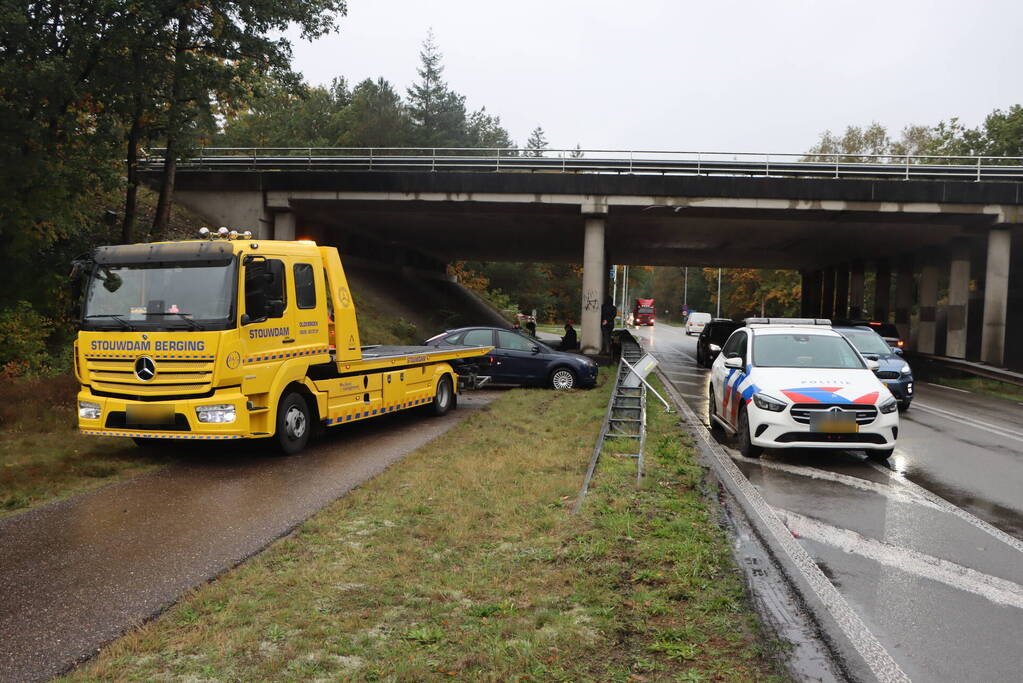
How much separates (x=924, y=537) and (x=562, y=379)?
1095cm

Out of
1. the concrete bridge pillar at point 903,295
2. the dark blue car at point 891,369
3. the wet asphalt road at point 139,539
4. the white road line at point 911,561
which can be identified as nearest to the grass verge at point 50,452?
the wet asphalt road at point 139,539

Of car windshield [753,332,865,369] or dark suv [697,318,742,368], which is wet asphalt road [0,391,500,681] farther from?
dark suv [697,318,742,368]

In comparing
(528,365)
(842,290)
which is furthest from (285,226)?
(842,290)

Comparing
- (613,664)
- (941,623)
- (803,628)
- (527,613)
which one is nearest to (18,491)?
(527,613)

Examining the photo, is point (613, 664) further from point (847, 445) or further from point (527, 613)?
point (847, 445)

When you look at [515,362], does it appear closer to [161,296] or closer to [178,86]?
[161,296]

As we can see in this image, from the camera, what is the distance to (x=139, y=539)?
5828 millimetres

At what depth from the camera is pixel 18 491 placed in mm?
7242

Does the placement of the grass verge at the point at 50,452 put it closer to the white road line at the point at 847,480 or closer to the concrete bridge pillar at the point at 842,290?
the white road line at the point at 847,480

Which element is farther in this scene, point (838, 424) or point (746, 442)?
point (746, 442)

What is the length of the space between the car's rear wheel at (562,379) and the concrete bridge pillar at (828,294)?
101ft

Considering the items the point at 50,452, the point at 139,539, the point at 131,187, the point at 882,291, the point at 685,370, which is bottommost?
the point at 685,370

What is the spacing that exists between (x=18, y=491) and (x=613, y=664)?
20.7ft

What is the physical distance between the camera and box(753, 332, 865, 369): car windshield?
990 centimetres
